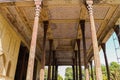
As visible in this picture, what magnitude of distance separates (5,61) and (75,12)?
5.04 metres

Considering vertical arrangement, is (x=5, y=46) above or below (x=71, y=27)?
below

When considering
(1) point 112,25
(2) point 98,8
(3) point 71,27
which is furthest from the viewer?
(3) point 71,27

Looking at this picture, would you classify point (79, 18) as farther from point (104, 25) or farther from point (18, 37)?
point (18, 37)

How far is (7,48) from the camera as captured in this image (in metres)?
9.18

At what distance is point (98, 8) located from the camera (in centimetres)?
859

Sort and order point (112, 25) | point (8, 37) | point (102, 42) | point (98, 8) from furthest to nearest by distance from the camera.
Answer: point (102, 42) < point (112, 25) < point (8, 37) < point (98, 8)

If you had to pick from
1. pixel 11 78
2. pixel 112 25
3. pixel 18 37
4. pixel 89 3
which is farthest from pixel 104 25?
pixel 11 78

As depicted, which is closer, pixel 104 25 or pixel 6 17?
pixel 6 17

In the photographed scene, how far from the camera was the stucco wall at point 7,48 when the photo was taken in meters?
8.38

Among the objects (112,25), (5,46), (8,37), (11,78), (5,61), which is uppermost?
(112,25)

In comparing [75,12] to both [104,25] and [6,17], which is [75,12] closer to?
[104,25]

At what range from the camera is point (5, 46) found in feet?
29.1

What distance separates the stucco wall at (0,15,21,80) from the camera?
27.5 ft

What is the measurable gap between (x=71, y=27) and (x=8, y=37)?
4.31 m
